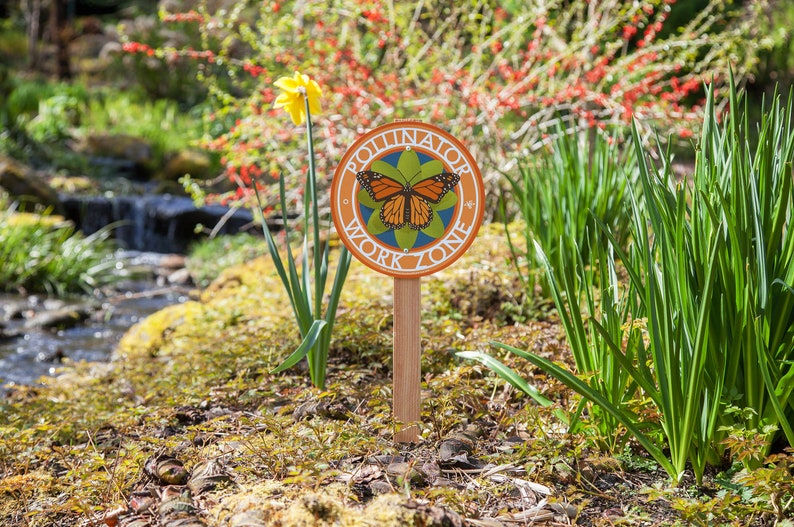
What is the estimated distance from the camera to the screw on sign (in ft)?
6.12

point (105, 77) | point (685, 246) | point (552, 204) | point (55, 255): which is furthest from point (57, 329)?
point (105, 77)

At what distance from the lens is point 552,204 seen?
3016mm

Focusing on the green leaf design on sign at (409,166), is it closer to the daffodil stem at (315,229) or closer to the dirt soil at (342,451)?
the daffodil stem at (315,229)

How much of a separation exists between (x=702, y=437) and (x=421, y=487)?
64cm

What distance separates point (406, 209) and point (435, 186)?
0.10 meters

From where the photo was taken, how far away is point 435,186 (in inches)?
73.9

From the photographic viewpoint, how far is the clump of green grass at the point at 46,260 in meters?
6.14

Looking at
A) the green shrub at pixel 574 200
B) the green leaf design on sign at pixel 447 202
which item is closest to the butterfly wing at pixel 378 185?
the green leaf design on sign at pixel 447 202

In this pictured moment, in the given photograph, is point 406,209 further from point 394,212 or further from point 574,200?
point 574,200

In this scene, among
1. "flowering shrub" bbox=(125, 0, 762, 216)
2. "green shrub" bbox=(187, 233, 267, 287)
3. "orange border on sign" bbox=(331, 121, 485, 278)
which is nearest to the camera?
"orange border on sign" bbox=(331, 121, 485, 278)

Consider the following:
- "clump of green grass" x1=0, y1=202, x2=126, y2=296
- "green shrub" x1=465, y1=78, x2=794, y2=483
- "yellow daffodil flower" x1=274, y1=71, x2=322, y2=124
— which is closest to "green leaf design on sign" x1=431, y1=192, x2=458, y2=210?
"green shrub" x1=465, y1=78, x2=794, y2=483

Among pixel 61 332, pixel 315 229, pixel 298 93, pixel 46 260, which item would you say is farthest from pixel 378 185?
pixel 46 260

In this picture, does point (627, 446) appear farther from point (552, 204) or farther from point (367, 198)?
point (552, 204)

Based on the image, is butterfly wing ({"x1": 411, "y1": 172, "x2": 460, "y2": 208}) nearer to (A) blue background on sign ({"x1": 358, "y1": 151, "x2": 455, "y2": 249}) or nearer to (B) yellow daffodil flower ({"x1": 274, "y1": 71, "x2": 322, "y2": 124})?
(A) blue background on sign ({"x1": 358, "y1": 151, "x2": 455, "y2": 249})
